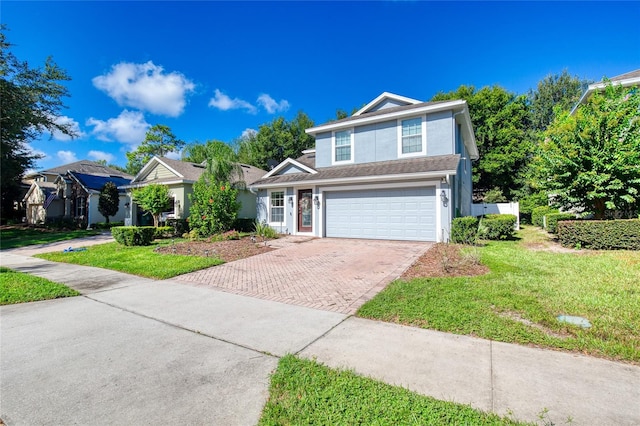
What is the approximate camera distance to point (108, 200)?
2148 centimetres

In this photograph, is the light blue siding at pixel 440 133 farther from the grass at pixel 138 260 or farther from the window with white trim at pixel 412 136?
the grass at pixel 138 260

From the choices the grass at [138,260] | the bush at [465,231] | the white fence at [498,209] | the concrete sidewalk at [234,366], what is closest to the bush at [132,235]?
the grass at [138,260]

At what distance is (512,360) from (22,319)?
7.18m

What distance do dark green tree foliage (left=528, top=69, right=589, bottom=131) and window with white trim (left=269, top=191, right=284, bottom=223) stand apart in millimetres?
28359

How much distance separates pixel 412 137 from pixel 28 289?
45.9 ft

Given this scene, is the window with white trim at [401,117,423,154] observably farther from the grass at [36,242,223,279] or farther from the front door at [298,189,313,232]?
the grass at [36,242,223,279]

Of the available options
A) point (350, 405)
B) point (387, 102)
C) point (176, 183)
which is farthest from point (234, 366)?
point (176, 183)

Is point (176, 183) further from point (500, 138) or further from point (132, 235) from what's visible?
point (500, 138)

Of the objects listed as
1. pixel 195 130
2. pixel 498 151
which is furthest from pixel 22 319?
pixel 195 130

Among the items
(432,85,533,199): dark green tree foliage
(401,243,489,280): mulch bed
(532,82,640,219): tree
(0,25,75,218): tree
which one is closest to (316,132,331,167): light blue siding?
(401,243,489,280): mulch bed

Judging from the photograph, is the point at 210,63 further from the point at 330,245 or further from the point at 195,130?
the point at 195,130

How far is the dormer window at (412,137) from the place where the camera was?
1335cm

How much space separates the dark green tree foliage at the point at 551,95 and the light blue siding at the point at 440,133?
23463 millimetres

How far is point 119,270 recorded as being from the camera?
8422 mm
